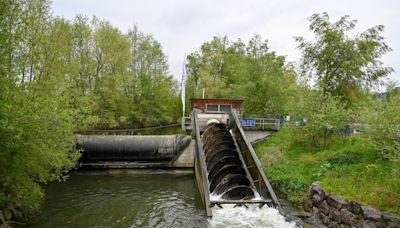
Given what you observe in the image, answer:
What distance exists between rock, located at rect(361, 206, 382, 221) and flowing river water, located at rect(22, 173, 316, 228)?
2.15 metres

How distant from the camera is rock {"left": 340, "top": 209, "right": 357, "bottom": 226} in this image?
25.6 ft

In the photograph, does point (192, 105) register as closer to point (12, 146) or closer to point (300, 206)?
point (300, 206)

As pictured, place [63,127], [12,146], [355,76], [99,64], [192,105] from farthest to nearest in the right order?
1. [99,64]
2. [192,105]
3. [355,76]
4. [63,127]
5. [12,146]

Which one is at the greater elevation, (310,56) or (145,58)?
(145,58)

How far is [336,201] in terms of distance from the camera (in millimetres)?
8578

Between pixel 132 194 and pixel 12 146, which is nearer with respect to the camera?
pixel 12 146

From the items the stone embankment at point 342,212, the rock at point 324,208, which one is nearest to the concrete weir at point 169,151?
the stone embankment at point 342,212

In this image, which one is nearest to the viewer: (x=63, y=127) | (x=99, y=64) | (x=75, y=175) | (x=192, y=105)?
(x=63, y=127)

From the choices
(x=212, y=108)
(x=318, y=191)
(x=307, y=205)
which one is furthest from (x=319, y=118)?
(x=212, y=108)

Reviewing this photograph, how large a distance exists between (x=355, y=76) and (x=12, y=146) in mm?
18776

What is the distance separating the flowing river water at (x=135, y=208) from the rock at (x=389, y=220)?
2.55m

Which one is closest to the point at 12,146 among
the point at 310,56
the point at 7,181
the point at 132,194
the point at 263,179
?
the point at 7,181

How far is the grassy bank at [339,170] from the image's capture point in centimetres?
805

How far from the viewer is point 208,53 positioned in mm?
40500
